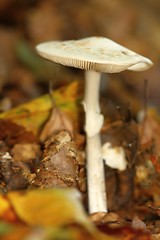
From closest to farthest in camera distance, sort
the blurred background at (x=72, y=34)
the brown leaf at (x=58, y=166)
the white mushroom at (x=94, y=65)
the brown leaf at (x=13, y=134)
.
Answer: the brown leaf at (x=58, y=166), the white mushroom at (x=94, y=65), the brown leaf at (x=13, y=134), the blurred background at (x=72, y=34)

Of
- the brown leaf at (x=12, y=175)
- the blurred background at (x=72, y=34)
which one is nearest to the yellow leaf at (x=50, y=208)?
the brown leaf at (x=12, y=175)

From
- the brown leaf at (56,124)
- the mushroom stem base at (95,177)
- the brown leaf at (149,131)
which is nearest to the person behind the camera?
the mushroom stem base at (95,177)

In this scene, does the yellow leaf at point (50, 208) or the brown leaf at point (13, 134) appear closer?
the yellow leaf at point (50, 208)

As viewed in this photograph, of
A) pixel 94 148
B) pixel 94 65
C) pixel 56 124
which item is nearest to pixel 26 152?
pixel 56 124

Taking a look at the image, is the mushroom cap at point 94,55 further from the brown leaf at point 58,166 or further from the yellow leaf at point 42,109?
the yellow leaf at point 42,109

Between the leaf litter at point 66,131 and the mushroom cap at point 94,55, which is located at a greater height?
the mushroom cap at point 94,55

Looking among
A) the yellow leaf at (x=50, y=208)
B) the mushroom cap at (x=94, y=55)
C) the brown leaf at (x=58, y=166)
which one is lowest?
the brown leaf at (x=58, y=166)

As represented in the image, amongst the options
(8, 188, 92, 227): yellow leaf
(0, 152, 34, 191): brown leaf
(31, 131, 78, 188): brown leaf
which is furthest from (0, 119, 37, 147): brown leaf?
(8, 188, 92, 227): yellow leaf

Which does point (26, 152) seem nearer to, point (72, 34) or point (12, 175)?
point (12, 175)

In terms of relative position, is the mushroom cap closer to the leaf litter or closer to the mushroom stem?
the mushroom stem
